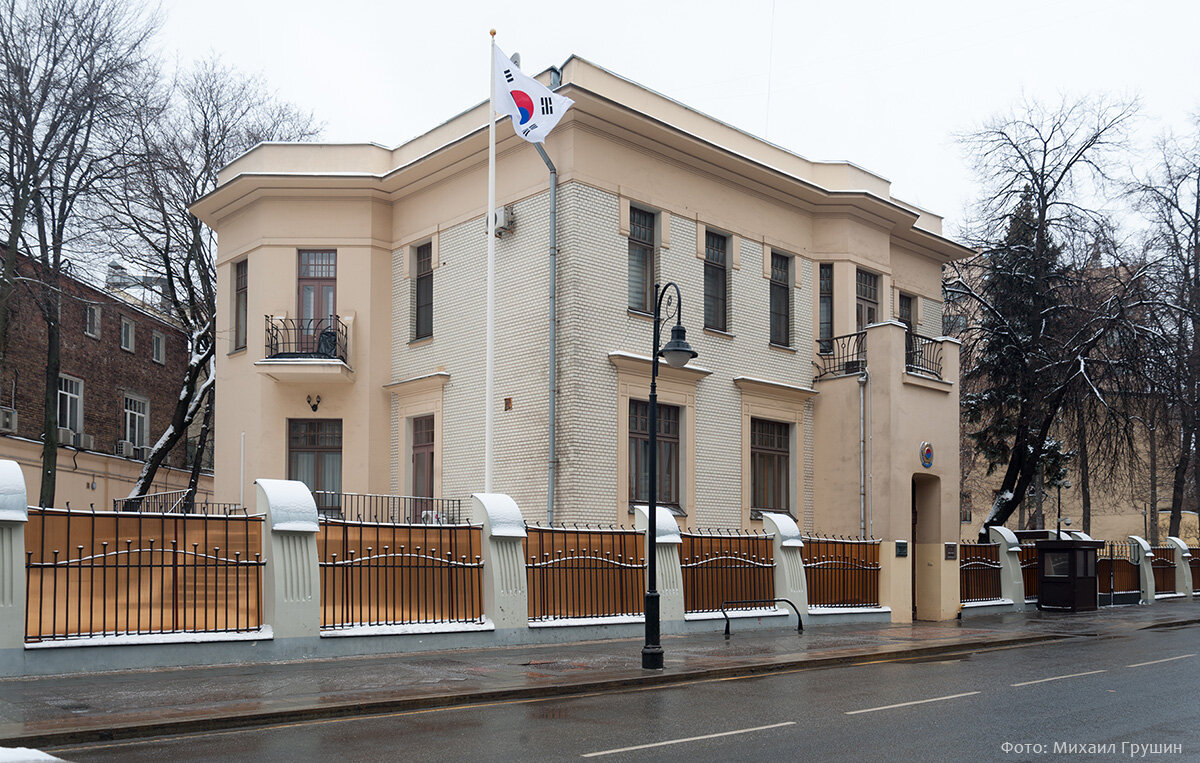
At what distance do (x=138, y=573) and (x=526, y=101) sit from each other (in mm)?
11363

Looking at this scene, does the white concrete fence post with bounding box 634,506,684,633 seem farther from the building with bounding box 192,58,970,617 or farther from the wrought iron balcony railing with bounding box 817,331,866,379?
the wrought iron balcony railing with bounding box 817,331,866,379

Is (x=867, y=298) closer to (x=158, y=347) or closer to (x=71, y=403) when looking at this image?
(x=71, y=403)

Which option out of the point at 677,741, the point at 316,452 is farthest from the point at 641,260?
the point at 677,741

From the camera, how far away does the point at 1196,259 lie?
36750 mm

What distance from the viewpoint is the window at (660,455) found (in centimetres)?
2377

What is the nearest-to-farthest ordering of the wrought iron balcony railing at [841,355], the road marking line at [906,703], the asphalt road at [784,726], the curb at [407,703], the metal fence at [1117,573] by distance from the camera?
the asphalt road at [784,726] → the curb at [407,703] → the road marking line at [906,703] → the wrought iron balcony railing at [841,355] → the metal fence at [1117,573]

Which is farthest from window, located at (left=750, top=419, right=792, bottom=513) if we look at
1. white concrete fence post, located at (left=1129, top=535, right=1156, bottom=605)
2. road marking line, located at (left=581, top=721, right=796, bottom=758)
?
road marking line, located at (left=581, top=721, right=796, bottom=758)

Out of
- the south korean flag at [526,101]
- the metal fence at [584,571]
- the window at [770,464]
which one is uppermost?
the south korean flag at [526,101]

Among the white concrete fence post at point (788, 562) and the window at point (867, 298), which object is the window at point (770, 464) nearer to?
the white concrete fence post at point (788, 562)

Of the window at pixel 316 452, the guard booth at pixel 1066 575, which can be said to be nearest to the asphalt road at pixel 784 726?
the window at pixel 316 452

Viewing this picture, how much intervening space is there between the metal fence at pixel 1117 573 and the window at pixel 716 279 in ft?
43.4

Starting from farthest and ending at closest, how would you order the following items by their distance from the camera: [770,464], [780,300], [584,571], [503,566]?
[780,300], [770,464], [584,571], [503,566]

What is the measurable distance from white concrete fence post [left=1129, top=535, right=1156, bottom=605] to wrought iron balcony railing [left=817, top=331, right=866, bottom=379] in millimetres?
12577

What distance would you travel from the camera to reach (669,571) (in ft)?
65.0
